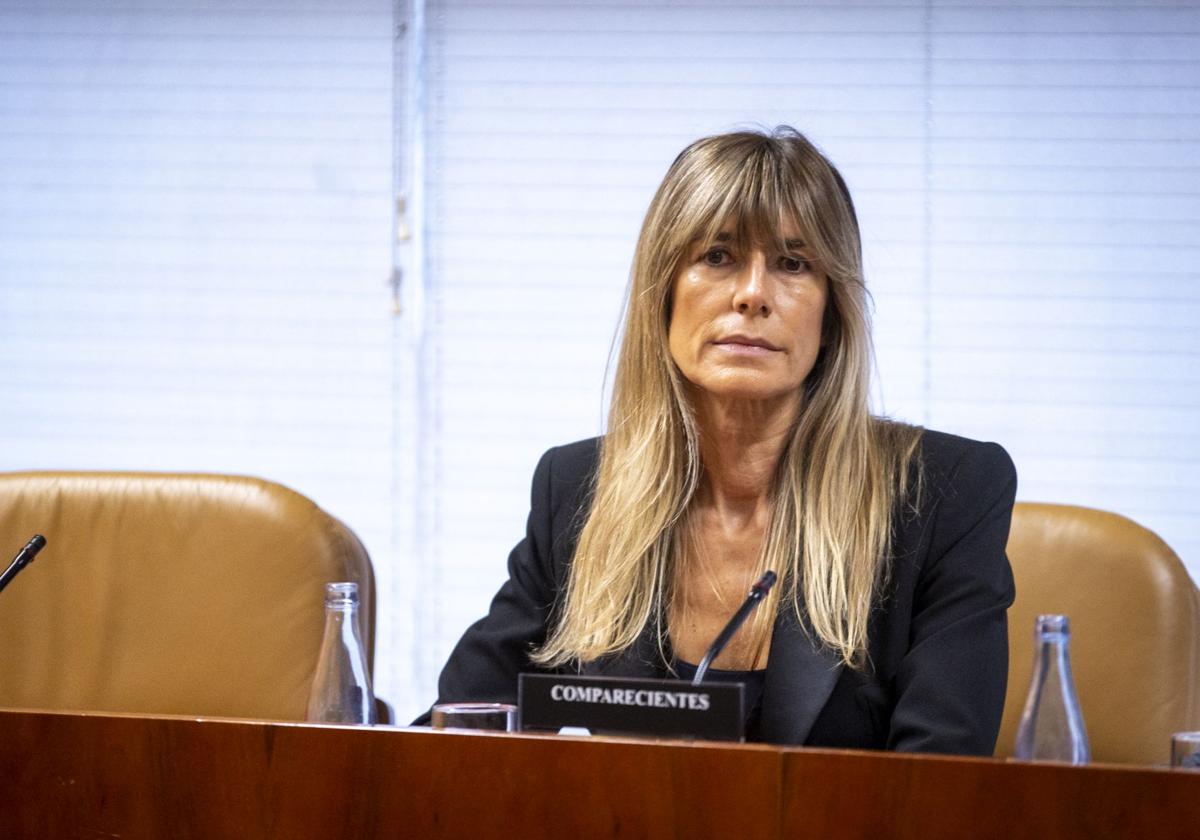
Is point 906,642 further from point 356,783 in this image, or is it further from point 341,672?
point 356,783

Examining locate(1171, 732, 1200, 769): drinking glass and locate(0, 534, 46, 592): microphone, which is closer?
locate(1171, 732, 1200, 769): drinking glass

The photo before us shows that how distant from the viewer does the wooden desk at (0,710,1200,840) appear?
770mm

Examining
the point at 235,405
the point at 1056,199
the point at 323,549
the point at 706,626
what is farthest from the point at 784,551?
the point at 235,405

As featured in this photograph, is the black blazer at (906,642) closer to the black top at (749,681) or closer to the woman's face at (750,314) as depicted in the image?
the black top at (749,681)

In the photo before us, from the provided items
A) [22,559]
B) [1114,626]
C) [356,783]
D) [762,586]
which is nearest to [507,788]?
[356,783]

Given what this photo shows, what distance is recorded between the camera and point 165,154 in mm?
2914

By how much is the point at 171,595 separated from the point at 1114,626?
3.96 ft

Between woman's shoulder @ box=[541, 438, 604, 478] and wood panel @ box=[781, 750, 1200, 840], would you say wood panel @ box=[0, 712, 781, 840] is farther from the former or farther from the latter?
woman's shoulder @ box=[541, 438, 604, 478]

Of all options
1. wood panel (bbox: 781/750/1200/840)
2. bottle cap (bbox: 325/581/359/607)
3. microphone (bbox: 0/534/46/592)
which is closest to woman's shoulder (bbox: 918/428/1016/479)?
bottle cap (bbox: 325/581/359/607)

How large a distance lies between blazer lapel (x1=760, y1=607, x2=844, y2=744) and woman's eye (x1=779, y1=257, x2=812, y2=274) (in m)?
0.42

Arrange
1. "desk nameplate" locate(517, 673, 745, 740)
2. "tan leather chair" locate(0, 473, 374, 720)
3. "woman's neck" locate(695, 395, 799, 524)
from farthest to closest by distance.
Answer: "tan leather chair" locate(0, 473, 374, 720)
"woman's neck" locate(695, 395, 799, 524)
"desk nameplate" locate(517, 673, 745, 740)

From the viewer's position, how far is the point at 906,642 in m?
1.52

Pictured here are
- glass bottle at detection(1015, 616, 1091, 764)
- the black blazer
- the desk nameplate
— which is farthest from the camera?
the black blazer

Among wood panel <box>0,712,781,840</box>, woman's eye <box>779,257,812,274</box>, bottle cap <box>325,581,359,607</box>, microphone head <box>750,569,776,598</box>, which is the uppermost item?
woman's eye <box>779,257,812,274</box>
